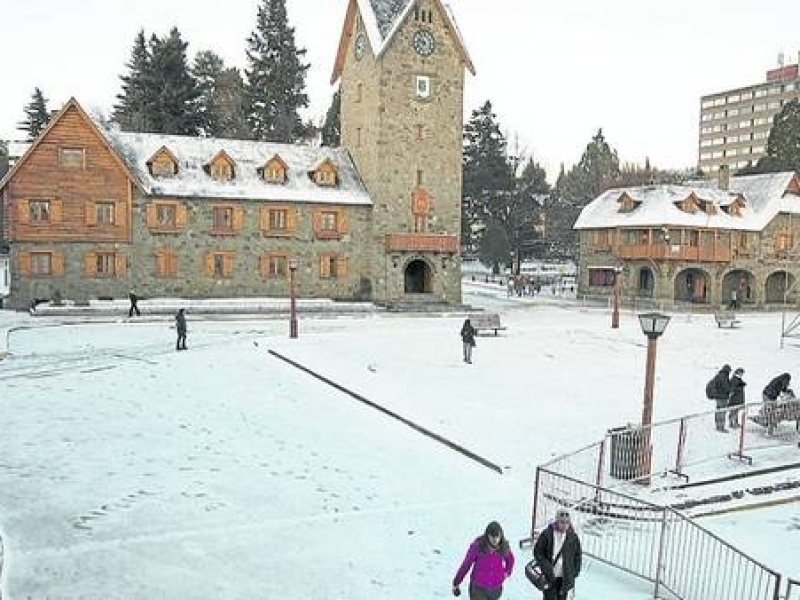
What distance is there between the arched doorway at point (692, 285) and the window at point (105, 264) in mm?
38428

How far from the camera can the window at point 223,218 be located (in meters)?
43.7

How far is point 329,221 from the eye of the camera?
1827 inches

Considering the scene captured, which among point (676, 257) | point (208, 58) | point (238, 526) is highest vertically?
point (208, 58)

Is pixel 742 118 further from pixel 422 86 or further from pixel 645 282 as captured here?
pixel 422 86

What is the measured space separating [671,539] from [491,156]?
67.7 meters

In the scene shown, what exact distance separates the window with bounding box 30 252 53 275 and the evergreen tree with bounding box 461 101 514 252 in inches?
1659

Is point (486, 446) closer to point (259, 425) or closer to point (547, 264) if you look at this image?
point (259, 425)

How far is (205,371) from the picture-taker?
22922 mm

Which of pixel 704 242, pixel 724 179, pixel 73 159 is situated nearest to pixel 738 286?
A: pixel 704 242

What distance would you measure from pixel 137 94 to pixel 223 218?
1070 inches

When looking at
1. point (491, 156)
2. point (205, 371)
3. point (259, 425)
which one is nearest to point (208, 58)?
point (491, 156)

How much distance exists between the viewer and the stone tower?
46.3 m

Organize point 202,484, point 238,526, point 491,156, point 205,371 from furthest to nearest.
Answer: point 491,156, point 205,371, point 202,484, point 238,526

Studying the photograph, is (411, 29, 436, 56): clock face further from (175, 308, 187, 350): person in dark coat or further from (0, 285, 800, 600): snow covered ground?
(175, 308, 187, 350): person in dark coat
